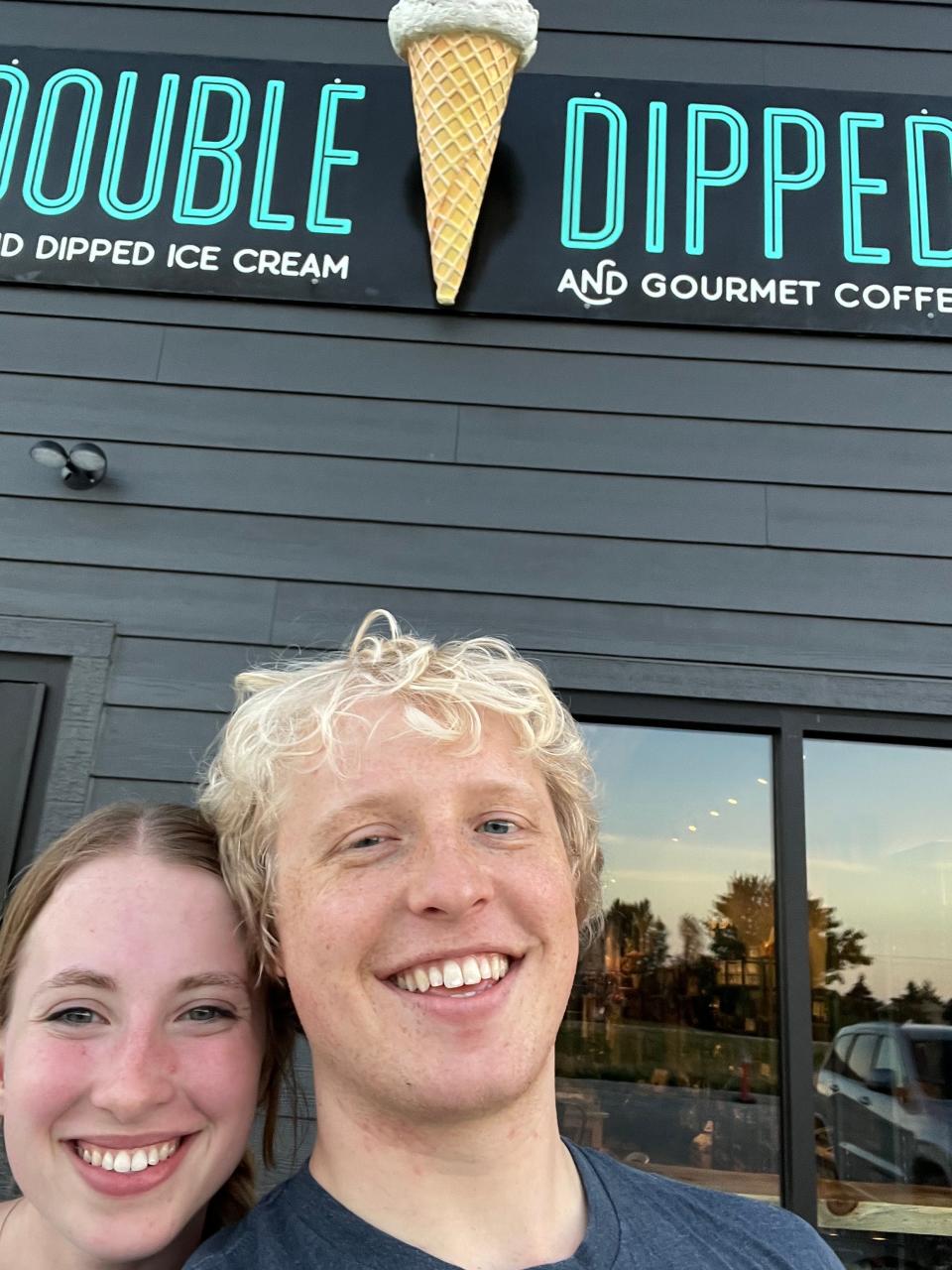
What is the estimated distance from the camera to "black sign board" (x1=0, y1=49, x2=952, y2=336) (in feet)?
9.58

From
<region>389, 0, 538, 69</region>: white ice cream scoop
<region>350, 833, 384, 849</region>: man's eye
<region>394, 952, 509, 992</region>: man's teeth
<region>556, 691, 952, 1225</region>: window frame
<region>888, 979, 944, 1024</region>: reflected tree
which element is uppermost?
<region>389, 0, 538, 69</region>: white ice cream scoop

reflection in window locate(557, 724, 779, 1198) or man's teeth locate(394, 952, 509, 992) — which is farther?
reflection in window locate(557, 724, 779, 1198)

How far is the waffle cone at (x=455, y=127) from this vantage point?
262 cm

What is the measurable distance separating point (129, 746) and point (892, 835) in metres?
2.04

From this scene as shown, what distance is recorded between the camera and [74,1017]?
46.0 inches

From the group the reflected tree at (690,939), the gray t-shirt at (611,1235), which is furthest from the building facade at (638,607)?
the gray t-shirt at (611,1235)

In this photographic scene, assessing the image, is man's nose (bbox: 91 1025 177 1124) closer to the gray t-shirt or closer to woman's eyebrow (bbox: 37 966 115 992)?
woman's eyebrow (bbox: 37 966 115 992)

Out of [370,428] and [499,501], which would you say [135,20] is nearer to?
[370,428]

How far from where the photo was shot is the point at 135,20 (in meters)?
3.19

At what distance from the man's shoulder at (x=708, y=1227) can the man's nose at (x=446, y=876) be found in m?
0.41

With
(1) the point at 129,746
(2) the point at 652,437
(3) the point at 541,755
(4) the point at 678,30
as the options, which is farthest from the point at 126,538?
(4) the point at 678,30

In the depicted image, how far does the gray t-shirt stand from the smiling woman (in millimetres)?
113

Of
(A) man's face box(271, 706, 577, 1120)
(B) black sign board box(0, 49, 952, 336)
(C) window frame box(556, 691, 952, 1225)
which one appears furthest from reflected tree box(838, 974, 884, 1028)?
(B) black sign board box(0, 49, 952, 336)

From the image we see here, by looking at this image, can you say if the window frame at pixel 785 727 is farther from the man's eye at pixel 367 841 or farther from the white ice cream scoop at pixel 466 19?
the white ice cream scoop at pixel 466 19
